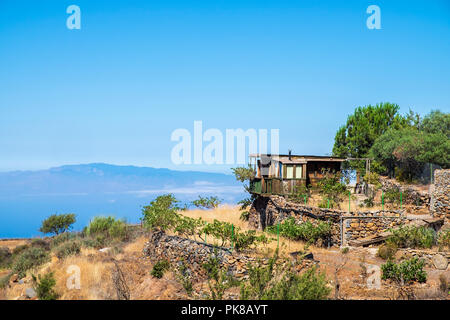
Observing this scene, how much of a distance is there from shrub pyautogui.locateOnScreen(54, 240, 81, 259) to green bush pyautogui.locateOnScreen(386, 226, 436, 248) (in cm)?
1808

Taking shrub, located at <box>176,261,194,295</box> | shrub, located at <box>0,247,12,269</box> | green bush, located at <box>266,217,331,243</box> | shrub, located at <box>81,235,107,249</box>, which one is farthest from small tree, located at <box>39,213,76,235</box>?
green bush, located at <box>266,217,331,243</box>

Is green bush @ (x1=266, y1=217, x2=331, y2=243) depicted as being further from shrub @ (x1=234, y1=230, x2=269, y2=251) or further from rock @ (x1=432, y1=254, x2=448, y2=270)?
rock @ (x1=432, y1=254, x2=448, y2=270)

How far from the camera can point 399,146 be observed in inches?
1201

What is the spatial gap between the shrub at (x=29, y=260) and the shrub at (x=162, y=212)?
6.49 meters

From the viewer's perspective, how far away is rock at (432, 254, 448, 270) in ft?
51.1

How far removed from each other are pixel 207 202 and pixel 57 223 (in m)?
14.4

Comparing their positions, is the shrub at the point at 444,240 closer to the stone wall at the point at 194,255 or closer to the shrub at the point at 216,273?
the stone wall at the point at 194,255

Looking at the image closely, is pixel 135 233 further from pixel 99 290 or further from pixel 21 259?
pixel 99 290

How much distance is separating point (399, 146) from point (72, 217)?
30.4 meters

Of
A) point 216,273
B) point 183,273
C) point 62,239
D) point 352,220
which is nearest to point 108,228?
point 62,239

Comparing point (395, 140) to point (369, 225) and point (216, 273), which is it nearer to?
point (369, 225)

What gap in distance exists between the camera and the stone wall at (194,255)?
14.9 m

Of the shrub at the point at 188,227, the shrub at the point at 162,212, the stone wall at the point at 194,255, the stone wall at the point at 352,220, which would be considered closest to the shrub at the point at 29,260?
the stone wall at the point at 194,255

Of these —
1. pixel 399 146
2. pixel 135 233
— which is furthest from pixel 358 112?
pixel 135 233
